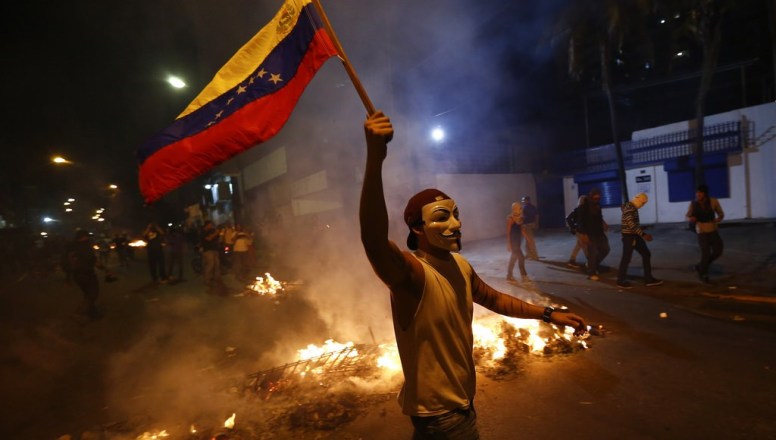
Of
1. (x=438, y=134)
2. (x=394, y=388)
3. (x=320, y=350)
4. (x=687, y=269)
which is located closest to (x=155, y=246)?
(x=320, y=350)

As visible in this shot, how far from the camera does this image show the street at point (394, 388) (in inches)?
108

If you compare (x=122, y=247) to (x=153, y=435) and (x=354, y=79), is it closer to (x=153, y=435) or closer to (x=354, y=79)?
(x=153, y=435)

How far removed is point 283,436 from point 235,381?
1.32 metres

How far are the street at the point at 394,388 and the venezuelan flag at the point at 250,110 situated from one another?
1979 mm

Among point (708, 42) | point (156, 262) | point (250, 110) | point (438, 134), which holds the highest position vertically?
point (708, 42)

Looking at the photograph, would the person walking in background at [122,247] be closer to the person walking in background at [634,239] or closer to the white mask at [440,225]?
the person walking in background at [634,239]

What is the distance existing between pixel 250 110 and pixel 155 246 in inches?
374

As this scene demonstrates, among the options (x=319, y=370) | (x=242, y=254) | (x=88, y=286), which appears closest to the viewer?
(x=319, y=370)

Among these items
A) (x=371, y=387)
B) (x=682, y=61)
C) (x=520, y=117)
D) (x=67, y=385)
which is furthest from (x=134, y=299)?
(x=682, y=61)

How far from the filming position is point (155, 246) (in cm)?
995

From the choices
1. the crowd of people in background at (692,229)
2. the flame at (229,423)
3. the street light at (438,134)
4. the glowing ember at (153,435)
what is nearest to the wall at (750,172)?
the street light at (438,134)

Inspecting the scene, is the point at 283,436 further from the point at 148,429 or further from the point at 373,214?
the point at 373,214

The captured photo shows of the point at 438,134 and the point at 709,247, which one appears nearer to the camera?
the point at 709,247

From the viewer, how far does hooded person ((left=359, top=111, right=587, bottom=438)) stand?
4.29 ft
